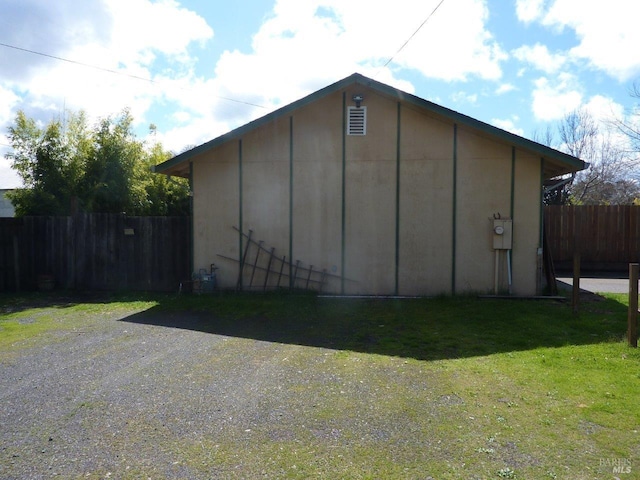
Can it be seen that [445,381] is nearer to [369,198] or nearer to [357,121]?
[369,198]

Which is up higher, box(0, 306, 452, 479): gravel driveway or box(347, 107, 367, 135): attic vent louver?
box(347, 107, 367, 135): attic vent louver

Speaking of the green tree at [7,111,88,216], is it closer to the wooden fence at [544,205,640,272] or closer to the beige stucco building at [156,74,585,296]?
the beige stucco building at [156,74,585,296]

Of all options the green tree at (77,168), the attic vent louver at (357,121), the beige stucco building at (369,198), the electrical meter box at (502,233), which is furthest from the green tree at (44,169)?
the electrical meter box at (502,233)

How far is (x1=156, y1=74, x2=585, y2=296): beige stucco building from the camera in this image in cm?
979

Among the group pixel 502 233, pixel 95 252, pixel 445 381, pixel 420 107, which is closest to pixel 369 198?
pixel 420 107

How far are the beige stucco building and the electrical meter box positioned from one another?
0.8 inches

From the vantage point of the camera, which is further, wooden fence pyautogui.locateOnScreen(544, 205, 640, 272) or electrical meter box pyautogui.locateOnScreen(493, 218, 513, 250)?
wooden fence pyautogui.locateOnScreen(544, 205, 640, 272)

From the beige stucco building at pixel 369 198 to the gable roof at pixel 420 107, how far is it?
23 mm

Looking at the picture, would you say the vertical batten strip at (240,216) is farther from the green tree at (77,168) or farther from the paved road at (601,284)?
the paved road at (601,284)

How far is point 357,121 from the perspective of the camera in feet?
33.4

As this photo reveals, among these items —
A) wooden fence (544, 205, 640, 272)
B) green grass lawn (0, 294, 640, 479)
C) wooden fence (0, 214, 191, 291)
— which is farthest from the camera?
wooden fence (544, 205, 640, 272)

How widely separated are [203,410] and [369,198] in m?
6.81

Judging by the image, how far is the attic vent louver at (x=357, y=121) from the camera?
10.1 m

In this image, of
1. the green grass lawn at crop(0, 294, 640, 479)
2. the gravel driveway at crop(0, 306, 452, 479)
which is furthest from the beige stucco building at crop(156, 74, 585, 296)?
the gravel driveway at crop(0, 306, 452, 479)
